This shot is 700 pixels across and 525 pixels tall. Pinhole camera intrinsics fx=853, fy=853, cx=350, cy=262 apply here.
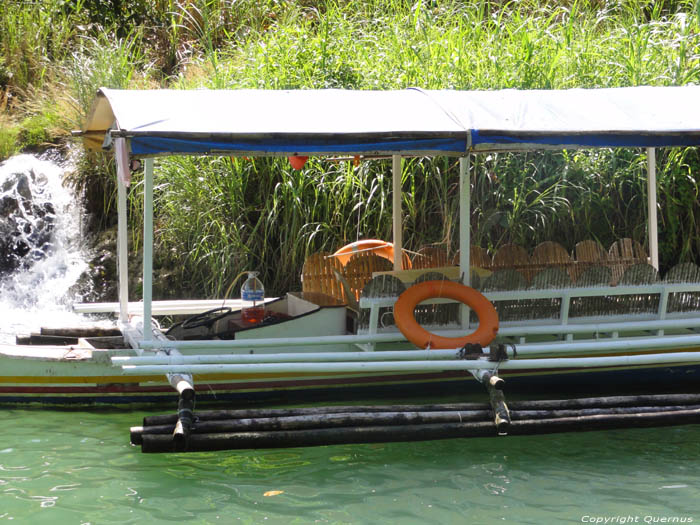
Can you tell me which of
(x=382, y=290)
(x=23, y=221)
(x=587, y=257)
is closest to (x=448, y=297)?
(x=382, y=290)

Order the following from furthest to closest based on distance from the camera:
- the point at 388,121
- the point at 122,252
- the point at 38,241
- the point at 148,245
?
the point at 38,241
the point at 122,252
the point at 388,121
the point at 148,245

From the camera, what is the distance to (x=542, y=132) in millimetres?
6305

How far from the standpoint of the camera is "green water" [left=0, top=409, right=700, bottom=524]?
4887 mm

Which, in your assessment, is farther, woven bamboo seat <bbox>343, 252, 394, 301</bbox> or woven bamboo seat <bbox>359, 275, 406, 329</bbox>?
woven bamboo seat <bbox>343, 252, 394, 301</bbox>

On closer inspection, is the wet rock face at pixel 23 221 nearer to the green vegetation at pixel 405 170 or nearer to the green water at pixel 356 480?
the green vegetation at pixel 405 170

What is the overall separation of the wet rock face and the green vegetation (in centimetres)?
67

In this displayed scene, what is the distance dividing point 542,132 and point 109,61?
7.59 m

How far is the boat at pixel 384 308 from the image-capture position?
19.8 ft

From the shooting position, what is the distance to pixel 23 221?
11000mm

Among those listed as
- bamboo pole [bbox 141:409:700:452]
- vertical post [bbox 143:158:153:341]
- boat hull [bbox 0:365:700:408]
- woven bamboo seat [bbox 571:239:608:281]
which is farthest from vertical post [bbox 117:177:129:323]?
woven bamboo seat [bbox 571:239:608:281]

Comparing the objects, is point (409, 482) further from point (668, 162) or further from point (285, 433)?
point (668, 162)

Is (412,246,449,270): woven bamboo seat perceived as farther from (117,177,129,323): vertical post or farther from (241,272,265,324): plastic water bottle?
(117,177,129,323): vertical post

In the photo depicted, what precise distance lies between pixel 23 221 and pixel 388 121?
648 centimetres

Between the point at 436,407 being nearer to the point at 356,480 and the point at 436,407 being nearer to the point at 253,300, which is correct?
the point at 356,480
